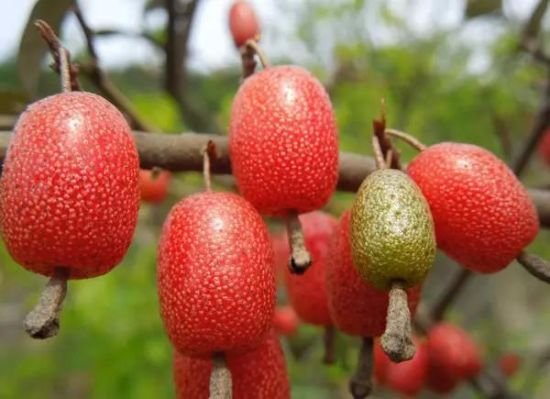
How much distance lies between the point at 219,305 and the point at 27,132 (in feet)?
1.11

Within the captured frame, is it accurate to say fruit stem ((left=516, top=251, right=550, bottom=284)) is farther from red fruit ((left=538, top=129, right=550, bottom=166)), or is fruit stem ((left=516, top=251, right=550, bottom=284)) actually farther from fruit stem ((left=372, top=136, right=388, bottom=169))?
red fruit ((left=538, top=129, right=550, bottom=166))

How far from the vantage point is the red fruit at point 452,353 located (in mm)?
2371

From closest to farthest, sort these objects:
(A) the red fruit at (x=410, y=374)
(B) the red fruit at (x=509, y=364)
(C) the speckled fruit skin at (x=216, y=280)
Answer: (C) the speckled fruit skin at (x=216, y=280) → (A) the red fruit at (x=410, y=374) → (B) the red fruit at (x=509, y=364)

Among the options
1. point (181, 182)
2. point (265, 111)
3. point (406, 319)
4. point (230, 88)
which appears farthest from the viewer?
point (230, 88)

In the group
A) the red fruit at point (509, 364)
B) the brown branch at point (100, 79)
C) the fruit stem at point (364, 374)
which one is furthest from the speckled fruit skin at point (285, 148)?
the red fruit at point (509, 364)

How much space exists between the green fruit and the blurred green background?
96cm

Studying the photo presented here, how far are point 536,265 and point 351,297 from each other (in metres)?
0.28

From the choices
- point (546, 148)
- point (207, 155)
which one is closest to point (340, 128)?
point (546, 148)

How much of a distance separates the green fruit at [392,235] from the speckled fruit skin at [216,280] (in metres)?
0.14

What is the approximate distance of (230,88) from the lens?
17.4 ft

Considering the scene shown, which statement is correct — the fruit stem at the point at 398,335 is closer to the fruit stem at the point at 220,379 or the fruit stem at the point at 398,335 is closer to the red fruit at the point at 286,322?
the fruit stem at the point at 220,379

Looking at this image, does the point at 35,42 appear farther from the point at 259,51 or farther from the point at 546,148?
the point at 546,148

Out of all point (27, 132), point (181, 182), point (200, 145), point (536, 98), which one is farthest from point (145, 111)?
point (27, 132)

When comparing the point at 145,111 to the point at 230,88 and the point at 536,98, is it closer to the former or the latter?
the point at 230,88
